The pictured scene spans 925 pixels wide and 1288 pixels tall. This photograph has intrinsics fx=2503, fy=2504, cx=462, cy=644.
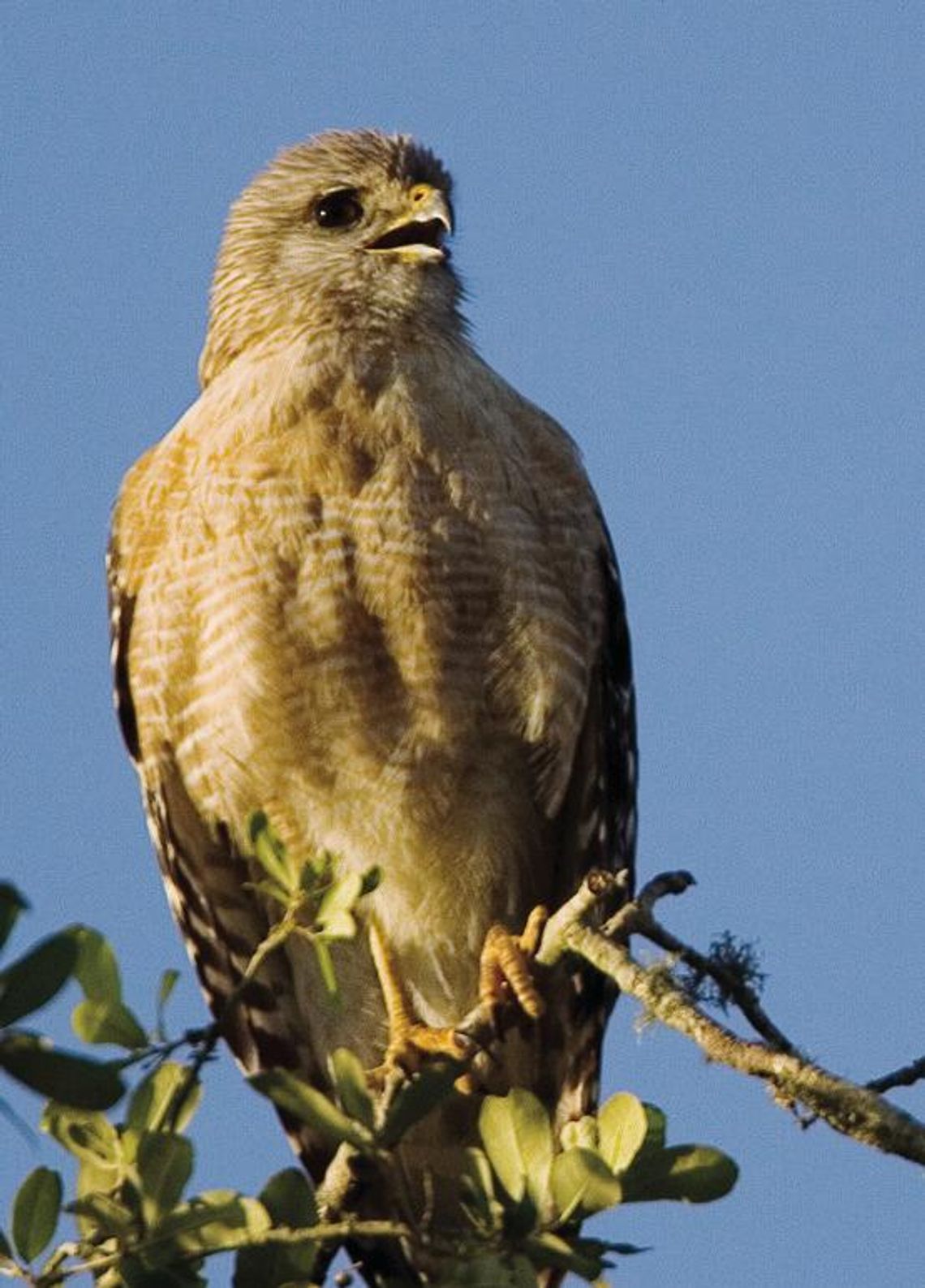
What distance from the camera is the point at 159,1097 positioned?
4.15 meters

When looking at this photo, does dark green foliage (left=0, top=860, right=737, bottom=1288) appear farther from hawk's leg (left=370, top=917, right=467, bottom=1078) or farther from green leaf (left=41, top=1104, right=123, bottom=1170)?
hawk's leg (left=370, top=917, right=467, bottom=1078)

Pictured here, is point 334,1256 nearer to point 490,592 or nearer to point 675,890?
point 675,890

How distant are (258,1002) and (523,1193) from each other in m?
3.25

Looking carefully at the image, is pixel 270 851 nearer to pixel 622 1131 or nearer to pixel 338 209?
pixel 622 1131

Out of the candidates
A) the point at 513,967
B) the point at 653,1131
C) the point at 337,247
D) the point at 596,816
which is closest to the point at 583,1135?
the point at 653,1131

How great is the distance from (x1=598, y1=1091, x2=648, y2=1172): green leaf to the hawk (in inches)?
95.7

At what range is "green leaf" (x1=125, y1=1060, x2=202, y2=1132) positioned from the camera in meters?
4.08

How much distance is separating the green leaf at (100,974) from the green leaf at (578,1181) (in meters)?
0.76

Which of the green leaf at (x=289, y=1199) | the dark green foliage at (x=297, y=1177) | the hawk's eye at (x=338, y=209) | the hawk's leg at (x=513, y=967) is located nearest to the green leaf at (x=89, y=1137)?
the dark green foliage at (x=297, y=1177)

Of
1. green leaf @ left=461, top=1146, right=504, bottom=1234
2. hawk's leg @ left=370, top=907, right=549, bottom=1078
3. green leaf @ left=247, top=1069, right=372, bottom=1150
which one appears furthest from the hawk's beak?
green leaf @ left=247, top=1069, right=372, bottom=1150

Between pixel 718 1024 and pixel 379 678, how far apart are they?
94.6 inches

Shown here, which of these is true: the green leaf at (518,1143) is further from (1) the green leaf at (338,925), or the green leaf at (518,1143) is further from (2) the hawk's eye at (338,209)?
(2) the hawk's eye at (338,209)

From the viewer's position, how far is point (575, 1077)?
698 cm

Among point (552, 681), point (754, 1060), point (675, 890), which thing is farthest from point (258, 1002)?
point (754, 1060)
